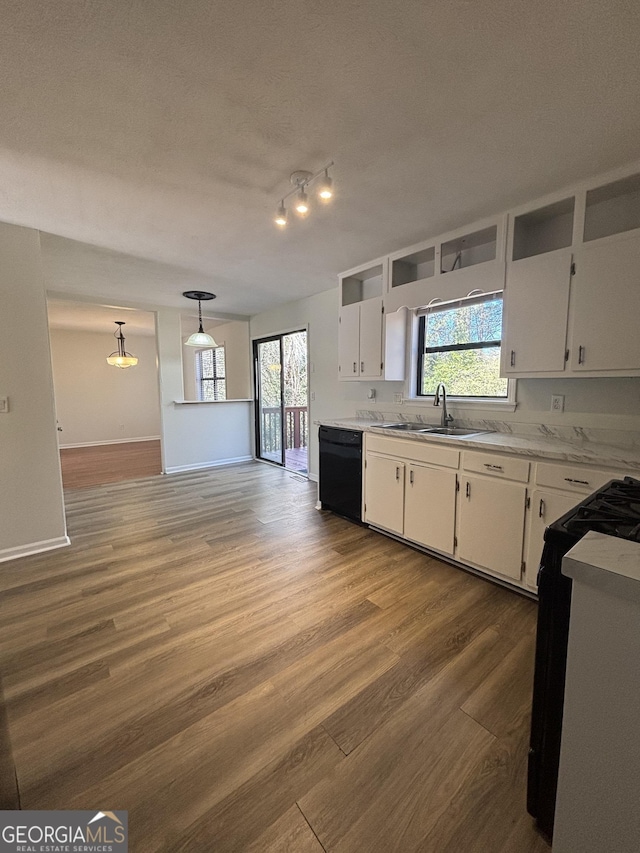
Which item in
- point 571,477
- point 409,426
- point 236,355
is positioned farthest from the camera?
point 236,355

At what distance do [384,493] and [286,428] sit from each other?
10.7 ft

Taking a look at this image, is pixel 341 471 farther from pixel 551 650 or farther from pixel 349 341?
pixel 551 650

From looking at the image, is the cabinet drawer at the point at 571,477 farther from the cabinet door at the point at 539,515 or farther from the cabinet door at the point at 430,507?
the cabinet door at the point at 430,507

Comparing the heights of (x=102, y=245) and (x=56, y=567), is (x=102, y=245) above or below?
above

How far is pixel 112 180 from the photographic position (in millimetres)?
2086

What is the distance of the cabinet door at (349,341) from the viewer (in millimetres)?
3686

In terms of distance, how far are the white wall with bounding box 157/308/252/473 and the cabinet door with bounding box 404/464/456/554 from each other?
13.0 ft

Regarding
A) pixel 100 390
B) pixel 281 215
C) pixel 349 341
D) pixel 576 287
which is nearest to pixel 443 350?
pixel 349 341

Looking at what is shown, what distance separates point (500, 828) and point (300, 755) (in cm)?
67

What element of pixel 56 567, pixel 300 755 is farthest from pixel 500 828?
pixel 56 567

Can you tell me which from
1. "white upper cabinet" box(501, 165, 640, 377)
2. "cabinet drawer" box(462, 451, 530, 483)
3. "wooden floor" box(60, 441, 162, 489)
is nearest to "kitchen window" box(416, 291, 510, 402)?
"white upper cabinet" box(501, 165, 640, 377)

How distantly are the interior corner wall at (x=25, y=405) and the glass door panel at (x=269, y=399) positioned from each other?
3345mm

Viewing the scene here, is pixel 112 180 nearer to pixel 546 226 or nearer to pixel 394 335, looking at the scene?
pixel 394 335

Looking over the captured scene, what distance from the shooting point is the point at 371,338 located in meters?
3.53
